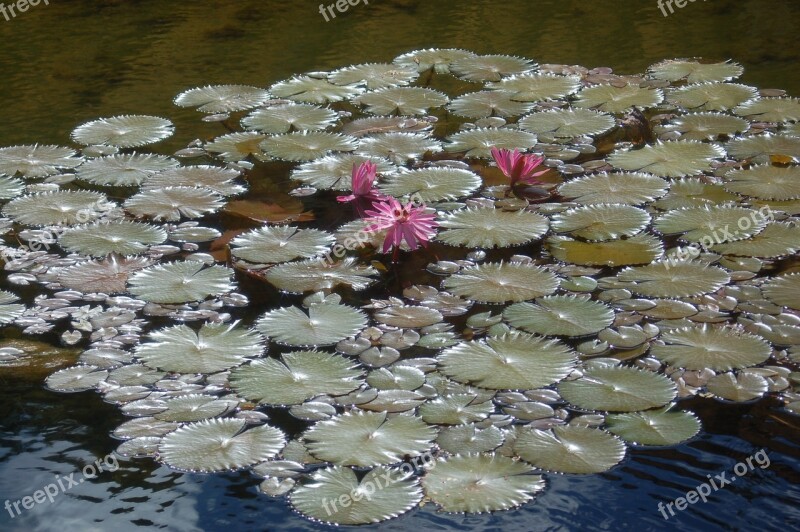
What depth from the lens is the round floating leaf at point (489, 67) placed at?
4535 mm

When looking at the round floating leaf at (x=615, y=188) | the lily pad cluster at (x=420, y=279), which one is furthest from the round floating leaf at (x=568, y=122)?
the round floating leaf at (x=615, y=188)

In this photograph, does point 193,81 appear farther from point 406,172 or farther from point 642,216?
point 642,216

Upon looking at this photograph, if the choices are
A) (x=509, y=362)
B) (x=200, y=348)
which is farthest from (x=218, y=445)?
(x=509, y=362)

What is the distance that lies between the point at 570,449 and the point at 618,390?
0.27 meters

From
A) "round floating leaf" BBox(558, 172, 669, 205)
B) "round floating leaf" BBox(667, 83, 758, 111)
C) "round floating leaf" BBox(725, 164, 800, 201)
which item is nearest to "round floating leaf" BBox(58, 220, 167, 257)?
"round floating leaf" BBox(558, 172, 669, 205)

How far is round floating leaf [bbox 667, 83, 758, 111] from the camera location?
4125 mm

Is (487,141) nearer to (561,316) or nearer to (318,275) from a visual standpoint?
(318,275)

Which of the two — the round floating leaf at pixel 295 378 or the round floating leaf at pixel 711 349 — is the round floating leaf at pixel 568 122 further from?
the round floating leaf at pixel 295 378

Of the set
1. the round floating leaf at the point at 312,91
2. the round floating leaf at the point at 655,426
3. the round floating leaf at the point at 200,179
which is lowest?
the round floating leaf at the point at 655,426

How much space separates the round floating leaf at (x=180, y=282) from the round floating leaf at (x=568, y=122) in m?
1.61

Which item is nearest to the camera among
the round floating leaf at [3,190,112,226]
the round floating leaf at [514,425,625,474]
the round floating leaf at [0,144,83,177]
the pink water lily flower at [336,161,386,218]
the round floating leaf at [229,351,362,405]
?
the round floating leaf at [514,425,625,474]

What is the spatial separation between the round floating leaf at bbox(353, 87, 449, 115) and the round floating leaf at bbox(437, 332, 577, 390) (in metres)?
1.85

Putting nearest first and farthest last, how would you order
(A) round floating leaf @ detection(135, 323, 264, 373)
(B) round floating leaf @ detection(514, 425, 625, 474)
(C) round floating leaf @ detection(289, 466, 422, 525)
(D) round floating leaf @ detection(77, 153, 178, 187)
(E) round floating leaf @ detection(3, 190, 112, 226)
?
(C) round floating leaf @ detection(289, 466, 422, 525) → (B) round floating leaf @ detection(514, 425, 625, 474) → (A) round floating leaf @ detection(135, 323, 264, 373) → (E) round floating leaf @ detection(3, 190, 112, 226) → (D) round floating leaf @ detection(77, 153, 178, 187)

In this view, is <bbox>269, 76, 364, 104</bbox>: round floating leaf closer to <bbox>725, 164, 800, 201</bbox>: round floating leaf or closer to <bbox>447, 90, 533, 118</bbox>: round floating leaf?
<bbox>447, 90, 533, 118</bbox>: round floating leaf
